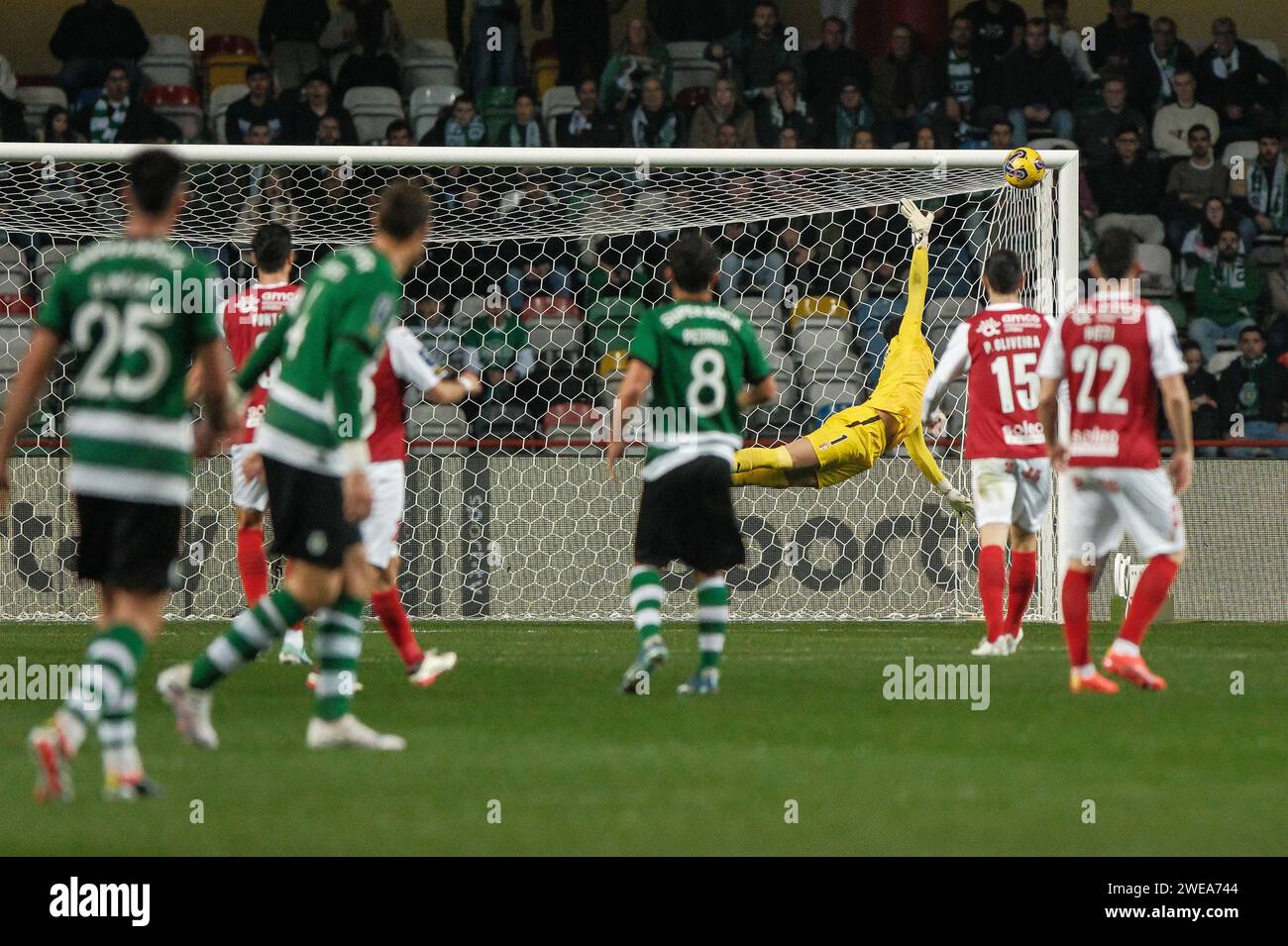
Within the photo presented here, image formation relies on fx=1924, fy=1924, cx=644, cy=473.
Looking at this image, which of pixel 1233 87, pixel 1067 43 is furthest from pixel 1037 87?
pixel 1233 87

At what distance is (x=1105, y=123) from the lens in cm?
1752

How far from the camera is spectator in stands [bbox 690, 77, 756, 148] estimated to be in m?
16.8

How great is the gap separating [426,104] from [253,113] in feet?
5.55

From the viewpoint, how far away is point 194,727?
5.84m

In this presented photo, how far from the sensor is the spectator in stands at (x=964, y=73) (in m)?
17.4

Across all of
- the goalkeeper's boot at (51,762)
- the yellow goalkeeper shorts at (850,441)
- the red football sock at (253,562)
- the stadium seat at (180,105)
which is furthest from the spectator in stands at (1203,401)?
the goalkeeper's boot at (51,762)

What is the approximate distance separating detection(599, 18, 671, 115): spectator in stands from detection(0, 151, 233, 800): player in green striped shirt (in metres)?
12.4

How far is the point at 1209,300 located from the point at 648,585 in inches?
415

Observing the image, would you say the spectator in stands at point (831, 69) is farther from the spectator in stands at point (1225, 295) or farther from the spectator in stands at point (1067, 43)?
the spectator in stands at point (1225, 295)

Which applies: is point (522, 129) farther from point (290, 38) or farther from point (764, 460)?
point (764, 460)

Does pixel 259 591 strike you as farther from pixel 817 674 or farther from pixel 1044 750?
pixel 1044 750

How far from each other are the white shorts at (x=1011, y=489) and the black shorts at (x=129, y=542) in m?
5.62

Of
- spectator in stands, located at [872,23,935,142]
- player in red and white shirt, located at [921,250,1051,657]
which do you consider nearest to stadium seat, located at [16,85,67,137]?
spectator in stands, located at [872,23,935,142]
